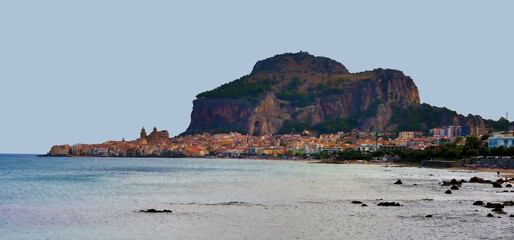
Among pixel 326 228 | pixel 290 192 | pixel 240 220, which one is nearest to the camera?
pixel 326 228

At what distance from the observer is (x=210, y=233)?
31250 mm

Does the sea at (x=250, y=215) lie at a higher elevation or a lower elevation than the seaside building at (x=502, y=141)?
lower

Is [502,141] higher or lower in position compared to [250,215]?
higher

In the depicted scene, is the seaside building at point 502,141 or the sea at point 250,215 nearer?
the sea at point 250,215

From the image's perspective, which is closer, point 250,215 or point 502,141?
point 250,215

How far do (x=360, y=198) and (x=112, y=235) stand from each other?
25.2 m

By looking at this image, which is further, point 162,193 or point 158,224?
point 162,193

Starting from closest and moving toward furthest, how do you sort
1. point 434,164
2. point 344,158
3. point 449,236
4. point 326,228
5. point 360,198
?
point 449,236 → point 326,228 → point 360,198 → point 434,164 → point 344,158

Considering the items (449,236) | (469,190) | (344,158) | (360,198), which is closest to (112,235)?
(449,236)

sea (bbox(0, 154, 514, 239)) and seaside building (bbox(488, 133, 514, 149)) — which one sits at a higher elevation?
seaside building (bbox(488, 133, 514, 149))

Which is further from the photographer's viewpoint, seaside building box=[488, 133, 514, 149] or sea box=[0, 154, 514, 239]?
seaside building box=[488, 133, 514, 149]

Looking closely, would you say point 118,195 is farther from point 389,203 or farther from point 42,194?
point 389,203

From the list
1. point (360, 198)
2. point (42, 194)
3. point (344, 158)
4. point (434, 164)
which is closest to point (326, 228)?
point (360, 198)

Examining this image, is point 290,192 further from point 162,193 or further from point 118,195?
point 118,195
